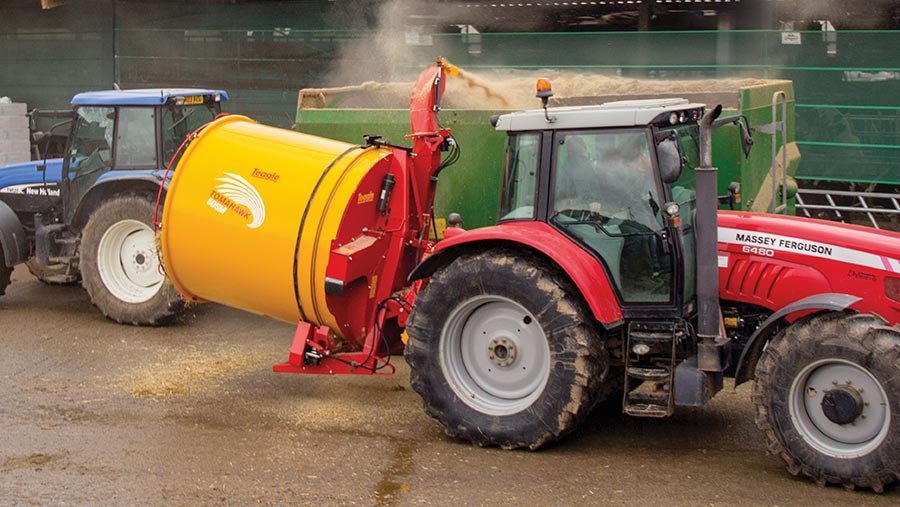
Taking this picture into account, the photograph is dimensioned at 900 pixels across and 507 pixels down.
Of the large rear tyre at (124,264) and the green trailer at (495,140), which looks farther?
the large rear tyre at (124,264)

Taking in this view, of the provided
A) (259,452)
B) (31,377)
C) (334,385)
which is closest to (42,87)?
(31,377)

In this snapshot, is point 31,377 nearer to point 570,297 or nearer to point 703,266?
point 570,297

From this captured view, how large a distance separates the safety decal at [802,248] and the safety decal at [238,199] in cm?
284

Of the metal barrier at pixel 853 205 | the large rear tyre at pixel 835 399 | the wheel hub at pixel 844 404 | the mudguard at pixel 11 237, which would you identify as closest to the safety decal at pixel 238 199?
the large rear tyre at pixel 835 399

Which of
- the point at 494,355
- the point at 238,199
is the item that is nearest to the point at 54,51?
the point at 238,199

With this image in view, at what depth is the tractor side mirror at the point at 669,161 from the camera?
19.4 feet

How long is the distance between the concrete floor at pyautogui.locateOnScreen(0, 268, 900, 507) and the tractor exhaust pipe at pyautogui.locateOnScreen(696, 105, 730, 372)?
619 millimetres

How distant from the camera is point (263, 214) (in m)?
7.16

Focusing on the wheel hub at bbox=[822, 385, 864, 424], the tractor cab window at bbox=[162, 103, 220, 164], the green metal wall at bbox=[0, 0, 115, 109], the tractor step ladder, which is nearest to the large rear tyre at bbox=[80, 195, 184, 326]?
the tractor cab window at bbox=[162, 103, 220, 164]

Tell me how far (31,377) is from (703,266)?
4908 millimetres

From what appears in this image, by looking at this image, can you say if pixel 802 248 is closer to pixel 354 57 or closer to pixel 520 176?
pixel 520 176

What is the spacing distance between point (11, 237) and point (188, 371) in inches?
118

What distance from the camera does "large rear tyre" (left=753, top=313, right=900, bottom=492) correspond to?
5.46 meters

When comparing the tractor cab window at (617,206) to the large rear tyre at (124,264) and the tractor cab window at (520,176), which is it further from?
the large rear tyre at (124,264)
